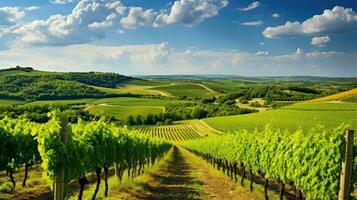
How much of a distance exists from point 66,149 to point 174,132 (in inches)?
3645

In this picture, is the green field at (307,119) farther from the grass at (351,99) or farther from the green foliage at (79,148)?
the green foliage at (79,148)

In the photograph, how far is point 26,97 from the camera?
147 meters

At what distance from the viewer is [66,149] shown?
1171cm

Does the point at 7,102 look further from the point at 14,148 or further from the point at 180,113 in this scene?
the point at 14,148

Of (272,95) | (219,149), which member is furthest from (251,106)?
(219,149)

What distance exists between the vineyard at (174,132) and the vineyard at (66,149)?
66.0m

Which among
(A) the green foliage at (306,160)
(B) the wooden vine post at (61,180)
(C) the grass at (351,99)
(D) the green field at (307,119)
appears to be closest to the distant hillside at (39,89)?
(D) the green field at (307,119)

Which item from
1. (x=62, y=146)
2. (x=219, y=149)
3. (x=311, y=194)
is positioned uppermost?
(x=62, y=146)

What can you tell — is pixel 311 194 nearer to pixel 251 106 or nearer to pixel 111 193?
pixel 111 193

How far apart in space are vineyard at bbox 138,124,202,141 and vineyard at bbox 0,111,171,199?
6601 centimetres

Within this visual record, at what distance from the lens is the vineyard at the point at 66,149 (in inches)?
462

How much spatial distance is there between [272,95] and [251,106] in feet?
37.6

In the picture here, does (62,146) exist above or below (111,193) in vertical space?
above

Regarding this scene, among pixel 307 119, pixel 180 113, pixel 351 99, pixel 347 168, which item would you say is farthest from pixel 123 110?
pixel 347 168
